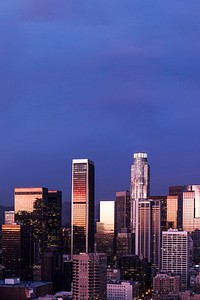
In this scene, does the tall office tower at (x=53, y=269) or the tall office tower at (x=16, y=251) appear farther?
the tall office tower at (x=16, y=251)

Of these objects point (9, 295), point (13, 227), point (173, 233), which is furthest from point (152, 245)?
point (9, 295)

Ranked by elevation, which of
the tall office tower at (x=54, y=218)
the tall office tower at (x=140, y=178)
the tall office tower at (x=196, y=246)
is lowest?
the tall office tower at (x=196, y=246)

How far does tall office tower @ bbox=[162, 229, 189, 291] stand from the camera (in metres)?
43.9

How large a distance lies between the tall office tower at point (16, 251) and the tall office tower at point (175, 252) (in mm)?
8510

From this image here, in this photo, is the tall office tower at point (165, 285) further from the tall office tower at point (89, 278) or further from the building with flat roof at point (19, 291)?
the tall office tower at point (89, 278)

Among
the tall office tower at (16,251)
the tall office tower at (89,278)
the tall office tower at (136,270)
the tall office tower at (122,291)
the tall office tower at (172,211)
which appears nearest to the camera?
the tall office tower at (89,278)

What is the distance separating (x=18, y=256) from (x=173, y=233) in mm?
10880

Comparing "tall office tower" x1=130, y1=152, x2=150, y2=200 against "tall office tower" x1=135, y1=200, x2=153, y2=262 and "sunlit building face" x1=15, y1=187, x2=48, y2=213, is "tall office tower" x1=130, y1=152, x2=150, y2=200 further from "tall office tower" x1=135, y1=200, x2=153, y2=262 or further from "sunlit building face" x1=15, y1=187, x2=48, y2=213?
"sunlit building face" x1=15, y1=187, x2=48, y2=213

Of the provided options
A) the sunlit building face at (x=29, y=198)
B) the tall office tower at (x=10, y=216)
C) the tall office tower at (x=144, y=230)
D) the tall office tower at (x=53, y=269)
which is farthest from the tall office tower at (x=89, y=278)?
the sunlit building face at (x=29, y=198)

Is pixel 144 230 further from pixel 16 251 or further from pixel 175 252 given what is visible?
pixel 16 251

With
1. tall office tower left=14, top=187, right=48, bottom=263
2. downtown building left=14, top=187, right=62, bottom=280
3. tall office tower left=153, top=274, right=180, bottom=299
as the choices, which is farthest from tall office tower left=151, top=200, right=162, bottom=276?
tall office tower left=153, top=274, right=180, bottom=299

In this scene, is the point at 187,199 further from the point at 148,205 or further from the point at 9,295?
the point at 9,295

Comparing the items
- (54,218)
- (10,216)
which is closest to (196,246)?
(54,218)

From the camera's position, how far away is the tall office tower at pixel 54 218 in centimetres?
5141
